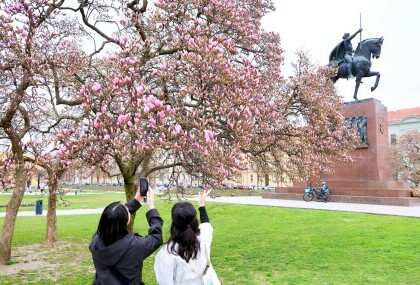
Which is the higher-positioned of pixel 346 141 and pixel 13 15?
pixel 13 15

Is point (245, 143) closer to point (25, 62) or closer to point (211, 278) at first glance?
point (211, 278)

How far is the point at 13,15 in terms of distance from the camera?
344 inches

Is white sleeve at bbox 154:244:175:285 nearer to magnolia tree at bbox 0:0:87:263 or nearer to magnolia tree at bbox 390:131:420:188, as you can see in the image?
magnolia tree at bbox 0:0:87:263

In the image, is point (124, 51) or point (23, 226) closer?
point (124, 51)

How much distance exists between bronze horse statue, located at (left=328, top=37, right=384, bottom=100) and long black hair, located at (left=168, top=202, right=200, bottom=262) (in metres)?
23.4

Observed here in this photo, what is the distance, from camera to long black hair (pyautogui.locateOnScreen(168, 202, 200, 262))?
3436 millimetres

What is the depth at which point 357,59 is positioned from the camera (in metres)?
24.9

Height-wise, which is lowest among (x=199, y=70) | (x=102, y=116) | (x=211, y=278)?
(x=211, y=278)

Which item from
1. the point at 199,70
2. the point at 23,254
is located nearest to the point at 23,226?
the point at 23,254

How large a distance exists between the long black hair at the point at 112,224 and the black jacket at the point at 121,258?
51mm

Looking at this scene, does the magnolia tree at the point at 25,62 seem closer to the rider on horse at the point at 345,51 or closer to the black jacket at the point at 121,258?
the black jacket at the point at 121,258

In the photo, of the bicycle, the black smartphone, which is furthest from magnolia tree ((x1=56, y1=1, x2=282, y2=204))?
the bicycle

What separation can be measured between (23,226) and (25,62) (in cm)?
1349

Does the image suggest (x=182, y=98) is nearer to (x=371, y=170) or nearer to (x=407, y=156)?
(x=371, y=170)
